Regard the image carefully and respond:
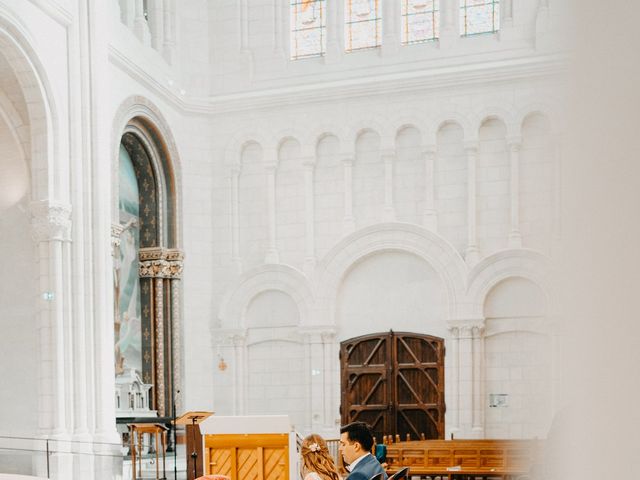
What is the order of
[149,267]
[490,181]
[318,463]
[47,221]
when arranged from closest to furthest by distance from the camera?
[318,463], [47,221], [149,267], [490,181]

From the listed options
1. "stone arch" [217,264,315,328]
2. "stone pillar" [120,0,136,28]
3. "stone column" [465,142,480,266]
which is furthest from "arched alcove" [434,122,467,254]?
"stone pillar" [120,0,136,28]

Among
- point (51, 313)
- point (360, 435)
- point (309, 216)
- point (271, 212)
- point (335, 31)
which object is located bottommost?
point (360, 435)

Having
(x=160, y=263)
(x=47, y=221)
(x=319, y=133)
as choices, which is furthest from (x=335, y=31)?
(x=47, y=221)

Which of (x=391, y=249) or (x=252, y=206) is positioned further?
(x=252, y=206)

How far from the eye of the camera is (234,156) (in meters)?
18.6

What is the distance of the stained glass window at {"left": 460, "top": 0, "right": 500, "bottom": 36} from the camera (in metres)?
17.8

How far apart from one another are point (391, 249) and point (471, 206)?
72.0 inches

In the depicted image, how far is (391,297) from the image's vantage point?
57.9ft

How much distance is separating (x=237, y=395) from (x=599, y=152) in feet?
58.8

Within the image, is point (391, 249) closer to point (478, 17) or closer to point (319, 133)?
point (319, 133)

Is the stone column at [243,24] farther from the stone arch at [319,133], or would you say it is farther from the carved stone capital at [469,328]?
the carved stone capital at [469,328]

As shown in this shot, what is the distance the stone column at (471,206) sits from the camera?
17062mm

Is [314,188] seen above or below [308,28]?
below

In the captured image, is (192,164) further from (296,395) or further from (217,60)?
(296,395)
